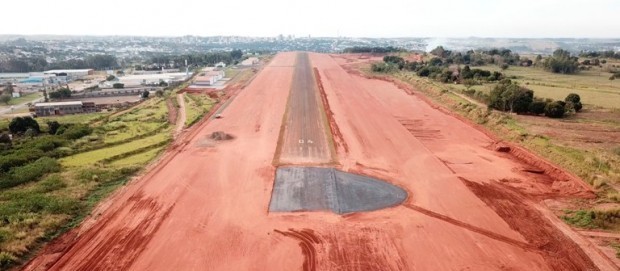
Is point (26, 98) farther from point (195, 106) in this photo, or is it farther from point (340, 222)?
point (340, 222)

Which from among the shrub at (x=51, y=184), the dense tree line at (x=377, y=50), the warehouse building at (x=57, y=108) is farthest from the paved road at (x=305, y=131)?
the dense tree line at (x=377, y=50)

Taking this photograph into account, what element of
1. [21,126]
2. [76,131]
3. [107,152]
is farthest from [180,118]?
[21,126]

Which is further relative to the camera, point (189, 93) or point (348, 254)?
point (189, 93)

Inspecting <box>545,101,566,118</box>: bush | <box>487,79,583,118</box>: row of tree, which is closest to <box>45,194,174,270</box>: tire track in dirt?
<box>487,79,583,118</box>: row of tree

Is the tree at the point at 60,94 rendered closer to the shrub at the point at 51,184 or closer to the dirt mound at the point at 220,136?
the dirt mound at the point at 220,136

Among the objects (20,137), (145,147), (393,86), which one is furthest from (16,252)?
Answer: (393,86)

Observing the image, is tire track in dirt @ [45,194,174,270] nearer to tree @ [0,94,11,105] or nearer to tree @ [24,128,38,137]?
tree @ [24,128,38,137]

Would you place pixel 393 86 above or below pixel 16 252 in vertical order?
above

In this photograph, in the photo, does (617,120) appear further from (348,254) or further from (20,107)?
(20,107)
